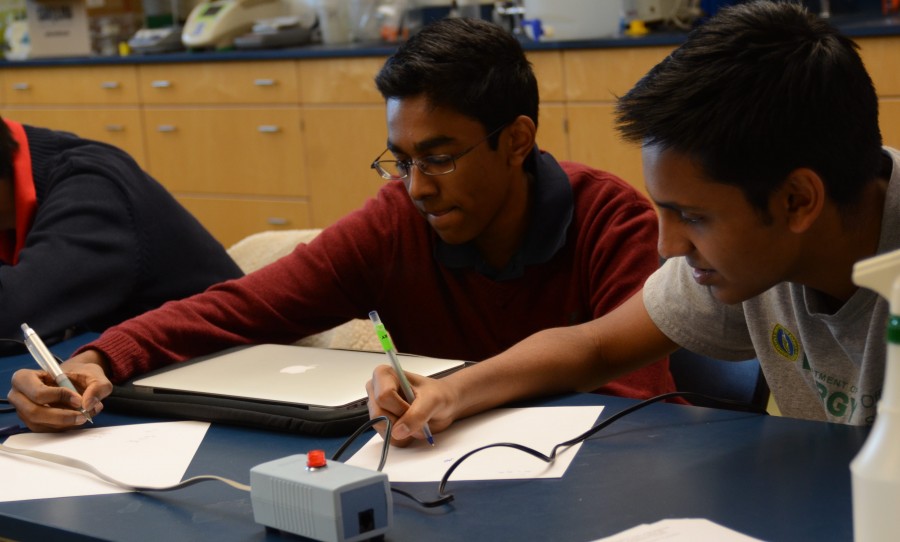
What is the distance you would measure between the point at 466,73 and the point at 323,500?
2.83 feet

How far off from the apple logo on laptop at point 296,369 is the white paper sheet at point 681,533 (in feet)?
1.91

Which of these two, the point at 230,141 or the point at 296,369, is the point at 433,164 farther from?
the point at 230,141

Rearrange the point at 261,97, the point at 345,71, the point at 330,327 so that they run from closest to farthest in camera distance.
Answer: the point at 330,327 < the point at 345,71 < the point at 261,97

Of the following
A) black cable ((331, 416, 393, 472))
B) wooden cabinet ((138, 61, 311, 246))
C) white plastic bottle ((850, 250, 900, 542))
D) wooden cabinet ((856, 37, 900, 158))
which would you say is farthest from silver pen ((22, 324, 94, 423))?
wooden cabinet ((138, 61, 311, 246))

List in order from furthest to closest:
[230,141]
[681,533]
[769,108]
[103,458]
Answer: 1. [230,141]
2. [103,458]
3. [769,108]
4. [681,533]

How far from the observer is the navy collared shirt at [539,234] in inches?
66.4

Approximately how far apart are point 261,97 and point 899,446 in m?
3.79

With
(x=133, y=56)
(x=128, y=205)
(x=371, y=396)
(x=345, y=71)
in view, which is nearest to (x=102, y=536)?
(x=371, y=396)

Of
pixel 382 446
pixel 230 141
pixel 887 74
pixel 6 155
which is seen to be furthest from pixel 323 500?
pixel 230 141

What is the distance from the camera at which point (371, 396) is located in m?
1.22

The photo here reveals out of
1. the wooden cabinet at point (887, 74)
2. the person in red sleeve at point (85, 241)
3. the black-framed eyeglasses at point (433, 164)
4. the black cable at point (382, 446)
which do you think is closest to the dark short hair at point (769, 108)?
the black cable at point (382, 446)

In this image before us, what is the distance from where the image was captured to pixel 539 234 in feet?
5.55

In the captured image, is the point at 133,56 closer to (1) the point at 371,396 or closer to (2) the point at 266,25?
(2) the point at 266,25

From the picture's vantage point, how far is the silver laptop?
4.33ft
